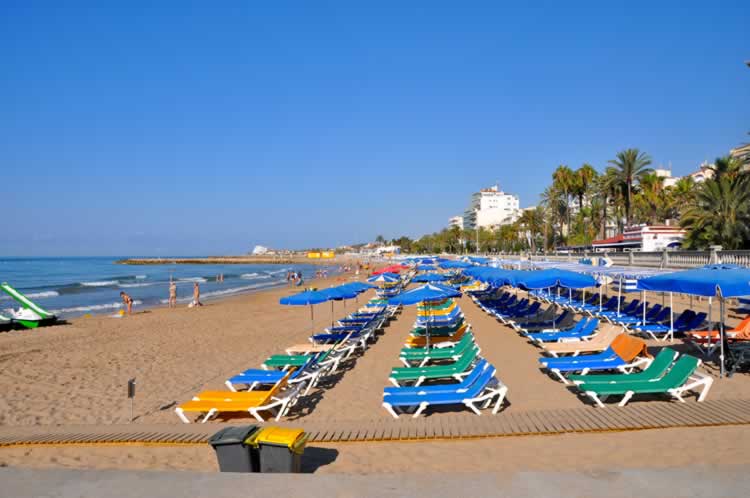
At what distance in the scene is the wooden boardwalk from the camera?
598cm

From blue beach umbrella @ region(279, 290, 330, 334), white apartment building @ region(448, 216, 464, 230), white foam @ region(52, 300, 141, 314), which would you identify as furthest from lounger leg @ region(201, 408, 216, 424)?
white apartment building @ region(448, 216, 464, 230)

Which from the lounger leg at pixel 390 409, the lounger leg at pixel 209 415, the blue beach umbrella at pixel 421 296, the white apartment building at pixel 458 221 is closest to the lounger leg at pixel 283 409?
the lounger leg at pixel 209 415

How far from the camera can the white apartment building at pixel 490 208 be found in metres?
142

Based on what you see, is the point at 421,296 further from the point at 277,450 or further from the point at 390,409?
the point at 277,450

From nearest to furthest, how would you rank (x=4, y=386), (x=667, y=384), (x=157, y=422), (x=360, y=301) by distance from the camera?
(x=667, y=384) → (x=157, y=422) → (x=4, y=386) → (x=360, y=301)

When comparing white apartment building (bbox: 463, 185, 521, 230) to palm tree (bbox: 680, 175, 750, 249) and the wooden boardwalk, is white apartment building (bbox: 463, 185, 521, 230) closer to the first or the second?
palm tree (bbox: 680, 175, 750, 249)

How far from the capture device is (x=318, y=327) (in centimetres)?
1719

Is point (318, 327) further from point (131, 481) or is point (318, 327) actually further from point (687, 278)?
point (131, 481)

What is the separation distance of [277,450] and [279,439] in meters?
0.11

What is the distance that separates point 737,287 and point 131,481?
7774 millimetres

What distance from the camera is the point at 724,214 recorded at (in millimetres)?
26094

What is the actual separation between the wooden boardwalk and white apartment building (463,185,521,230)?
431ft

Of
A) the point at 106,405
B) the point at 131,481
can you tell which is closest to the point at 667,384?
the point at 131,481

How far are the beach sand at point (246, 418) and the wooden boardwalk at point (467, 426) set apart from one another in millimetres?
127
